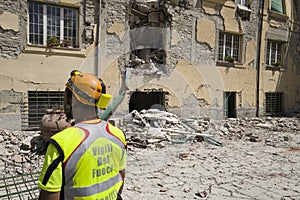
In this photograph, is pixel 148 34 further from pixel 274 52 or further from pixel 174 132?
pixel 274 52

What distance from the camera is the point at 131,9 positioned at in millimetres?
10586

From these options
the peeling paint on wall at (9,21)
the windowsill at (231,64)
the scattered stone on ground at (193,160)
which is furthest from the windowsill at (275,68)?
the peeling paint on wall at (9,21)

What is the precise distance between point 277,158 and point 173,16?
7.30 meters

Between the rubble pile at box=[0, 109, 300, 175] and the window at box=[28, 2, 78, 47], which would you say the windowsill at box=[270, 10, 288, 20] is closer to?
the rubble pile at box=[0, 109, 300, 175]

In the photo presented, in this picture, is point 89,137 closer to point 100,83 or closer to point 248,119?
point 100,83

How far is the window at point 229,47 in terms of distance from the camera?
12977 mm

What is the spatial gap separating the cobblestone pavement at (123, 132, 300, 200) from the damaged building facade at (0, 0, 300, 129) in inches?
160

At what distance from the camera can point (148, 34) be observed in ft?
38.1

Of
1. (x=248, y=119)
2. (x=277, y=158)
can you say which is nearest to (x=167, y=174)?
(x=277, y=158)

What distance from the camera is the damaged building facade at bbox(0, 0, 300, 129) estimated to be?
8609 millimetres

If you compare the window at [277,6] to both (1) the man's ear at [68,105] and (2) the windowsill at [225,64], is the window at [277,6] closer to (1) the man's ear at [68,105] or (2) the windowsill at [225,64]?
(2) the windowsill at [225,64]

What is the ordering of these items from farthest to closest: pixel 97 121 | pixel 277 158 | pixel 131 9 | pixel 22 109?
pixel 131 9
pixel 22 109
pixel 277 158
pixel 97 121

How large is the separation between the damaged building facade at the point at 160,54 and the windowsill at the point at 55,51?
3 cm

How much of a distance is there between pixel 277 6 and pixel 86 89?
15.9m
